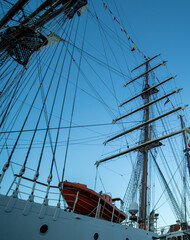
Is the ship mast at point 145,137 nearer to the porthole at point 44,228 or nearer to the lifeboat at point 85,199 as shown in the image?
the lifeboat at point 85,199

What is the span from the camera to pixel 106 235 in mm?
6844

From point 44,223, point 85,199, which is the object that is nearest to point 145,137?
point 85,199

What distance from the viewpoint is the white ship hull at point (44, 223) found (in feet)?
14.6

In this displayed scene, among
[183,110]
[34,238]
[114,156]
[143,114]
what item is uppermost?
[143,114]

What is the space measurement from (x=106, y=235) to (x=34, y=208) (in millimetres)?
3289

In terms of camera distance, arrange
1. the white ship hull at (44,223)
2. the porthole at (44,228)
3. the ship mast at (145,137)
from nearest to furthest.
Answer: the white ship hull at (44,223) < the porthole at (44,228) < the ship mast at (145,137)

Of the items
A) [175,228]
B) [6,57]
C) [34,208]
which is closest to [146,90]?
[175,228]

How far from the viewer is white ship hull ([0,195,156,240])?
446 cm

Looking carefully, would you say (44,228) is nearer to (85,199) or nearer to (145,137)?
(85,199)

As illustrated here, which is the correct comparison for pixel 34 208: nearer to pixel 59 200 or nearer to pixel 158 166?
pixel 59 200

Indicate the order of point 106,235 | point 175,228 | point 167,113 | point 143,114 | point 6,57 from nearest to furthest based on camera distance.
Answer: point 106,235, point 6,57, point 175,228, point 167,113, point 143,114

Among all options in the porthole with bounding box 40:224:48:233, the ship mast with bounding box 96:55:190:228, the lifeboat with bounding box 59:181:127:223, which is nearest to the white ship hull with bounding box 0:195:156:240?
the porthole with bounding box 40:224:48:233

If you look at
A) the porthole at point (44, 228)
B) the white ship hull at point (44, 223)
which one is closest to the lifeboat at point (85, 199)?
the white ship hull at point (44, 223)

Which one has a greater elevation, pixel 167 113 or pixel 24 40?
pixel 167 113
